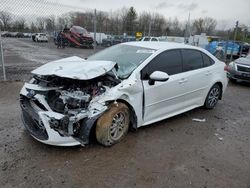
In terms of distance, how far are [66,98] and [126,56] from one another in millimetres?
1504

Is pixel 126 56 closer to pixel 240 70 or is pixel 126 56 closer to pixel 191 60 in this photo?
pixel 191 60

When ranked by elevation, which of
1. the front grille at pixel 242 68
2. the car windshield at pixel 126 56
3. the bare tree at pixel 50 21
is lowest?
the front grille at pixel 242 68

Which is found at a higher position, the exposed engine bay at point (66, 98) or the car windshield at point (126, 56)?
the car windshield at point (126, 56)

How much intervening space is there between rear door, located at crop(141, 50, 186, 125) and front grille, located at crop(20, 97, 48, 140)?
165 cm

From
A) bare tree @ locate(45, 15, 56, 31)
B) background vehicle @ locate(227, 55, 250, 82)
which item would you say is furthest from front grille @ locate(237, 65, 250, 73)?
bare tree @ locate(45, 15, 56, 31)

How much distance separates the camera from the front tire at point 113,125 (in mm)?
3297

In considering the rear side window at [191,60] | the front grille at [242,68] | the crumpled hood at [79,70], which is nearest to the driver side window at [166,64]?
the rear side window at [191,60]

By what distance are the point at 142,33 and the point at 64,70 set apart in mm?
17778

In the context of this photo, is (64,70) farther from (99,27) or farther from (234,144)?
(99,27)

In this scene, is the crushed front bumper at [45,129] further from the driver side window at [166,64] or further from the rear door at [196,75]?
the rear door at [196,75]

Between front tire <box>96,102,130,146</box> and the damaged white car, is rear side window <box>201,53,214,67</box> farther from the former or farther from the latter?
front tire <box>96,102,130,146</box>

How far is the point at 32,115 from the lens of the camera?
326cm

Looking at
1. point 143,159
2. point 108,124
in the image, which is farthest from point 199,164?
point 108,124

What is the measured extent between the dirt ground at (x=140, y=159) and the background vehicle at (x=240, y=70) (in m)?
4.83
